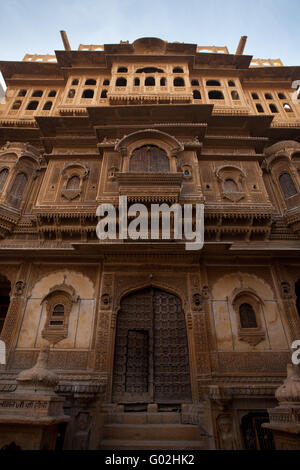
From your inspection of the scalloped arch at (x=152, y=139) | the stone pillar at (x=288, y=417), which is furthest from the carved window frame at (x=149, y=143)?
the stone pillar at (x=288, y=417)

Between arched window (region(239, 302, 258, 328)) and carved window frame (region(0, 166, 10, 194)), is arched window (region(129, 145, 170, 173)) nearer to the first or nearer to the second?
carved window frame (region(0, 166, 10, 194))

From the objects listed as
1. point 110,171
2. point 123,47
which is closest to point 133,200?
point 110,171

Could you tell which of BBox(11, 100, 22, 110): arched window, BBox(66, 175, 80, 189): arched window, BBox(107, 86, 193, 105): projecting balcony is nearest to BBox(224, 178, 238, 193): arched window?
BBox(107, 86, 193, 105): projecting balcony

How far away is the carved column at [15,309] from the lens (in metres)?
8.16

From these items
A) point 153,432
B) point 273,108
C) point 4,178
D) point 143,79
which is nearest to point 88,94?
point 143,79

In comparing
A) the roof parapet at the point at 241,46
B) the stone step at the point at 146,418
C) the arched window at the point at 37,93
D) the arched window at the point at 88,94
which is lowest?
the stone step at the point at 146,418

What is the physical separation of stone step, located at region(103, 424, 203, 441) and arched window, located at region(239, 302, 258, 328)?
343 centimetres

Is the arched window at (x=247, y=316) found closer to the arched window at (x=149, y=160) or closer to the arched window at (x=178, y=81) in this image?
the arched window at (x=149, y=160)

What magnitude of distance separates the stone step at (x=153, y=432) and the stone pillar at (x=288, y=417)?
2156mm

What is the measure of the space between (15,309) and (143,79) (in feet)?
43.8

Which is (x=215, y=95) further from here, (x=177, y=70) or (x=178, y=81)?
(x=177, y=70)

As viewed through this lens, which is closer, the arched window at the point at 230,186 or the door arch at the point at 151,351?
the door arch at the point at 151,351

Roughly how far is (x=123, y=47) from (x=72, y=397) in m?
18.2

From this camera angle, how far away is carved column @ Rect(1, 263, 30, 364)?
26.8 ft
